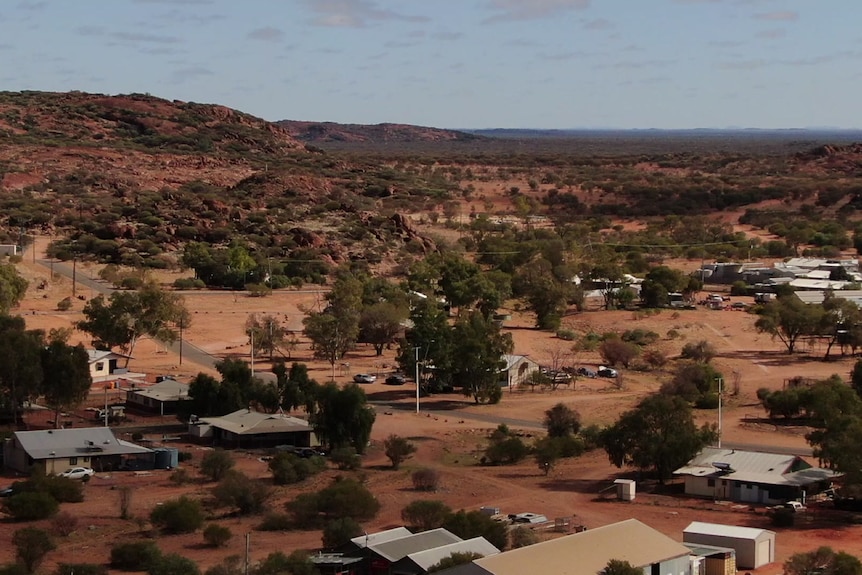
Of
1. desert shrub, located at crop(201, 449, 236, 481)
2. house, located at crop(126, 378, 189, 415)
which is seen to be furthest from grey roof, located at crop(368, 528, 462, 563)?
house, located at crop(126, 378, 189, 415)

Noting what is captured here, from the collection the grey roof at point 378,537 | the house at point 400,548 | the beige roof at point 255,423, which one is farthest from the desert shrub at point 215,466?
the house at point 400,548

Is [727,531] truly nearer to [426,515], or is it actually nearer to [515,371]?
[426,515]

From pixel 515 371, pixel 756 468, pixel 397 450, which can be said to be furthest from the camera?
pixel 515 371

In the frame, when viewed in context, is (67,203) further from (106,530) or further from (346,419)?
(106,530)

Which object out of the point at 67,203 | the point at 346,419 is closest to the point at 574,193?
the point at 67,203

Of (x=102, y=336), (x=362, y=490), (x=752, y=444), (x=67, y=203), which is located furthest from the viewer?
(x=67, y=203)

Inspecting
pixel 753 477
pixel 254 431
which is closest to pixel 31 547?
pixel 254 431
